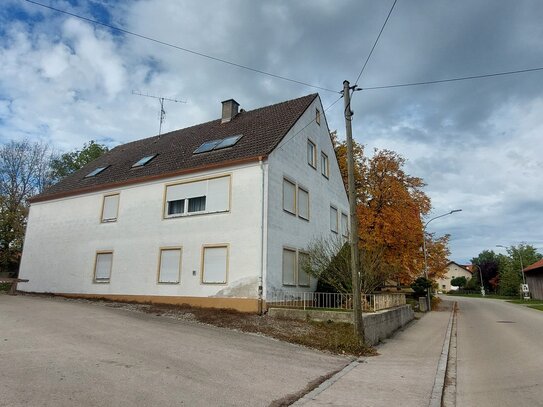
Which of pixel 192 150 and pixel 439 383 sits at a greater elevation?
pixel 192 150

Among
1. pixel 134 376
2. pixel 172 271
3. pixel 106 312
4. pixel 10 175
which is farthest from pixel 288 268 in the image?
pixel 10 175

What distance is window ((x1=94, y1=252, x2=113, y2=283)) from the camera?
62.6 ft

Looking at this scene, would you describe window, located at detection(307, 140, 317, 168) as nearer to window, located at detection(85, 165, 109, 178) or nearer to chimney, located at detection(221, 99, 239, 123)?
chimney, located at detection(221, 99, 239, 123)

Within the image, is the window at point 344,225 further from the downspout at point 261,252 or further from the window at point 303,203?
the downspout at point 261,252

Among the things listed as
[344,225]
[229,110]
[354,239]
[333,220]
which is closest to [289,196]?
[333,220]

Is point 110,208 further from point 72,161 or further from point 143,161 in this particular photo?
point 72,161

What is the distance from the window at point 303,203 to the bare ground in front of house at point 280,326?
5.75 m

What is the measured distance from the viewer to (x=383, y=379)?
8.07 m

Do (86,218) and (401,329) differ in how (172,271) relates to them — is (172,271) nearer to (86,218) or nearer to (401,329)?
(86,218)

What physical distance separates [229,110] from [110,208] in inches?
318

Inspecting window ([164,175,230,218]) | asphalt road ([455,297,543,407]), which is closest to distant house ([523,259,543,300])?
asphalt road ([455,297,543,407])

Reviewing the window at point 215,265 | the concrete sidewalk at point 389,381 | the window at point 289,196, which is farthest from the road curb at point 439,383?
the window at point 289,196

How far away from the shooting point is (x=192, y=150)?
780 inches

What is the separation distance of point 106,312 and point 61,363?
7.61 metres
